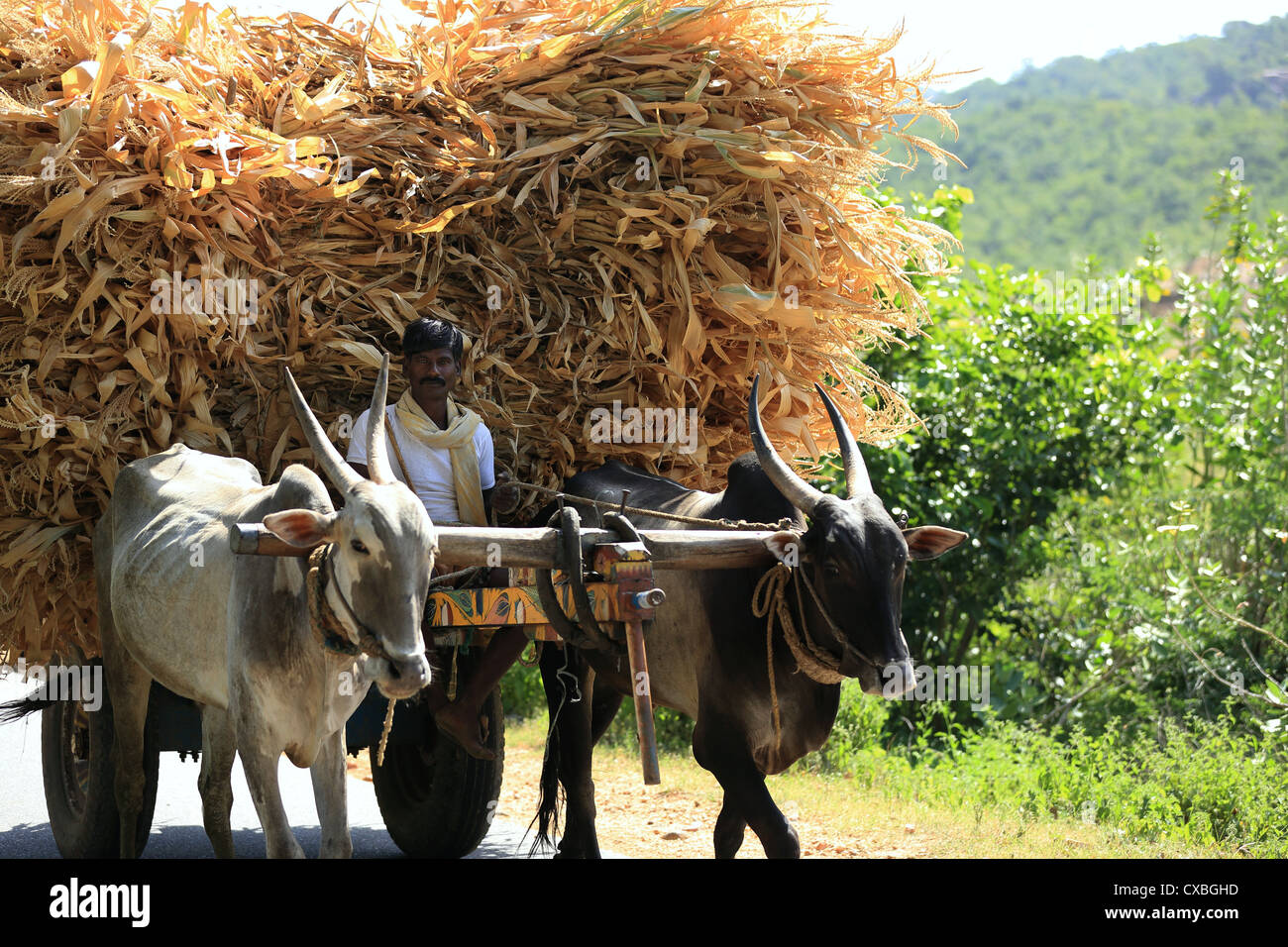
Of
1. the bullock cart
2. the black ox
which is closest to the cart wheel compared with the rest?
the bullock cart

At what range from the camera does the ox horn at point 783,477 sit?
4234 mm

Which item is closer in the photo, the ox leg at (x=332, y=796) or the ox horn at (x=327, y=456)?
the ox horn at (x=327, y=456)

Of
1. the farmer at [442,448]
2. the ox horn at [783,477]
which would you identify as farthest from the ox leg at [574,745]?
the ox horn at [783,477]

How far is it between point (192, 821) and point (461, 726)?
2.76 metres

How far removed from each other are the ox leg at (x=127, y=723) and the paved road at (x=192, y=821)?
749mm

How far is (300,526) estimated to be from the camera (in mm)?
3703

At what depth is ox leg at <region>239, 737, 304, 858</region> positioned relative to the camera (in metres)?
3.93

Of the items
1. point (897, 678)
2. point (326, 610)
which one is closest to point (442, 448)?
point (326, 610)

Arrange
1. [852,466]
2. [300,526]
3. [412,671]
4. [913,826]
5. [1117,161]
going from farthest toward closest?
[1117,161] < [913,826] < [852,466] < [300,526] < [412,671]

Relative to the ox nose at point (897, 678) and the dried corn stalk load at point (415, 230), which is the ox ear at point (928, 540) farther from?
the dried corn stalk load at point (415, 230)

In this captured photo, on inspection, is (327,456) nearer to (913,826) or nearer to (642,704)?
(642,704)
